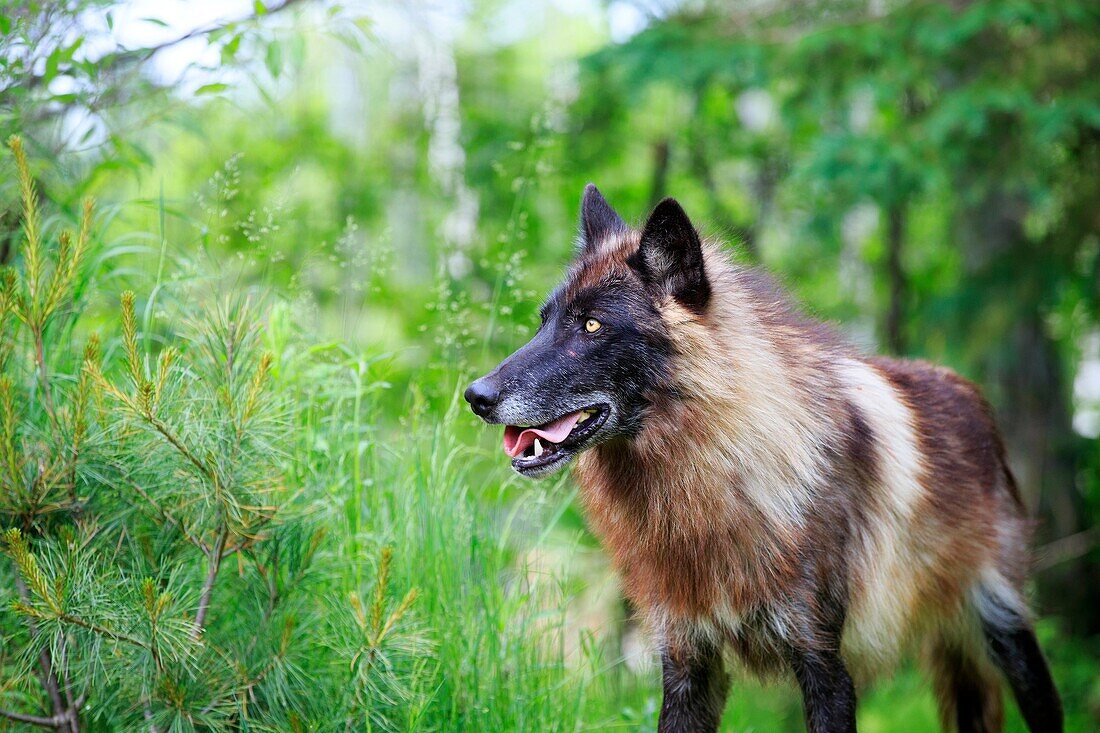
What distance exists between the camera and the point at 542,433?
10.7 feet

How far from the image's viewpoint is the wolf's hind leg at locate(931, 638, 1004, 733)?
185 inches

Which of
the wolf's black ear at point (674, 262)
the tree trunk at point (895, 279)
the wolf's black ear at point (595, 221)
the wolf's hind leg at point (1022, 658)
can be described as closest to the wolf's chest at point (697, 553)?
the wolf's black ear at point (674, 262)

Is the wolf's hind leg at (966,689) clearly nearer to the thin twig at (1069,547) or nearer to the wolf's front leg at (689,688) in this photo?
the wolf's front leg at (689,688)

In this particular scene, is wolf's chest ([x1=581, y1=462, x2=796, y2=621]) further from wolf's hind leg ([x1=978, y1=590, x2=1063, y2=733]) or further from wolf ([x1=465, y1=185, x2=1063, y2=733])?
wolf's hind leg ([x1=978, y1=590, x2=1063, y2=733])

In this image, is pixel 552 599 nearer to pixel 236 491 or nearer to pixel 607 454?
pixel 607 454

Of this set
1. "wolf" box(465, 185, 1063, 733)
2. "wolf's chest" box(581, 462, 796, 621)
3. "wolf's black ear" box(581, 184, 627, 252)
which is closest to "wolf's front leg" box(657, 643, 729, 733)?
"wolf" box(465, 185, 1063, 733)

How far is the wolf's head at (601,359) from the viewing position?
319cm

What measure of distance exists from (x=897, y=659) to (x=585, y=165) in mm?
7590

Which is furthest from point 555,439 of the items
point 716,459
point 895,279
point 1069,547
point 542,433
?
point 895,279

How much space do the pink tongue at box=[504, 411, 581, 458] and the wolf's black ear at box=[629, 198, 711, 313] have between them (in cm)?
58

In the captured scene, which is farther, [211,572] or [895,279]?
[895,279]

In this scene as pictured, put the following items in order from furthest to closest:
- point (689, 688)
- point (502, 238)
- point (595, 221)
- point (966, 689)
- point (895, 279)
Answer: point (895, 279)
point (966, 689)
point (502, 238)
point (595, 221)
point (689, 688)

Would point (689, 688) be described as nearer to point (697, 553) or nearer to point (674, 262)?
point (697, 553)

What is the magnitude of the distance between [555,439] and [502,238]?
134cm
